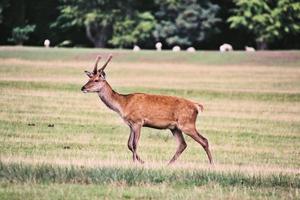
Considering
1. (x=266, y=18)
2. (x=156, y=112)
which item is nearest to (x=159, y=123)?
(x=156, y=112)

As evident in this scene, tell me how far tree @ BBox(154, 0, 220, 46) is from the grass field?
16.1 metres

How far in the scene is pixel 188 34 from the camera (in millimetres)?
66500

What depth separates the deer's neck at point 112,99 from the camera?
721 inches

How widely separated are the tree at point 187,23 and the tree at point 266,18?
1480mm

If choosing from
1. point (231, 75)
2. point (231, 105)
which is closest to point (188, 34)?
point (231, 75)

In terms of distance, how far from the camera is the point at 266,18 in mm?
66188

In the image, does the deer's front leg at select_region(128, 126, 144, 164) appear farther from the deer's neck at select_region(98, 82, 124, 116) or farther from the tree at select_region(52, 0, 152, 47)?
the tree at select_region(52, 0, 152, 47)

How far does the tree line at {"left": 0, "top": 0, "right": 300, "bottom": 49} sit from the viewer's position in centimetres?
6544

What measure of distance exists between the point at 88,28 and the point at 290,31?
43.7 ft

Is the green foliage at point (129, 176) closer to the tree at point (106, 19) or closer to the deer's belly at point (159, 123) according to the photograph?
the deer's belly at point (159, 123)

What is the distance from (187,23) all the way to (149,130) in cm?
4075

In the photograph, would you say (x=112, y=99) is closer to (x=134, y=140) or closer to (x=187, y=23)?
(x=134, y=140)

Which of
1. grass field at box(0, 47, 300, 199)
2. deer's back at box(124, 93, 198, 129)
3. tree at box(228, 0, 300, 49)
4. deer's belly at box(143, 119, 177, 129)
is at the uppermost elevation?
tree at box(228, 0, 300, 49)

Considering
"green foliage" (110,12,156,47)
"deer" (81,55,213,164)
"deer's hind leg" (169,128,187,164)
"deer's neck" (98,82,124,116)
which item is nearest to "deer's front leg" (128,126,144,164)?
"deer" (81,55,213,164)
